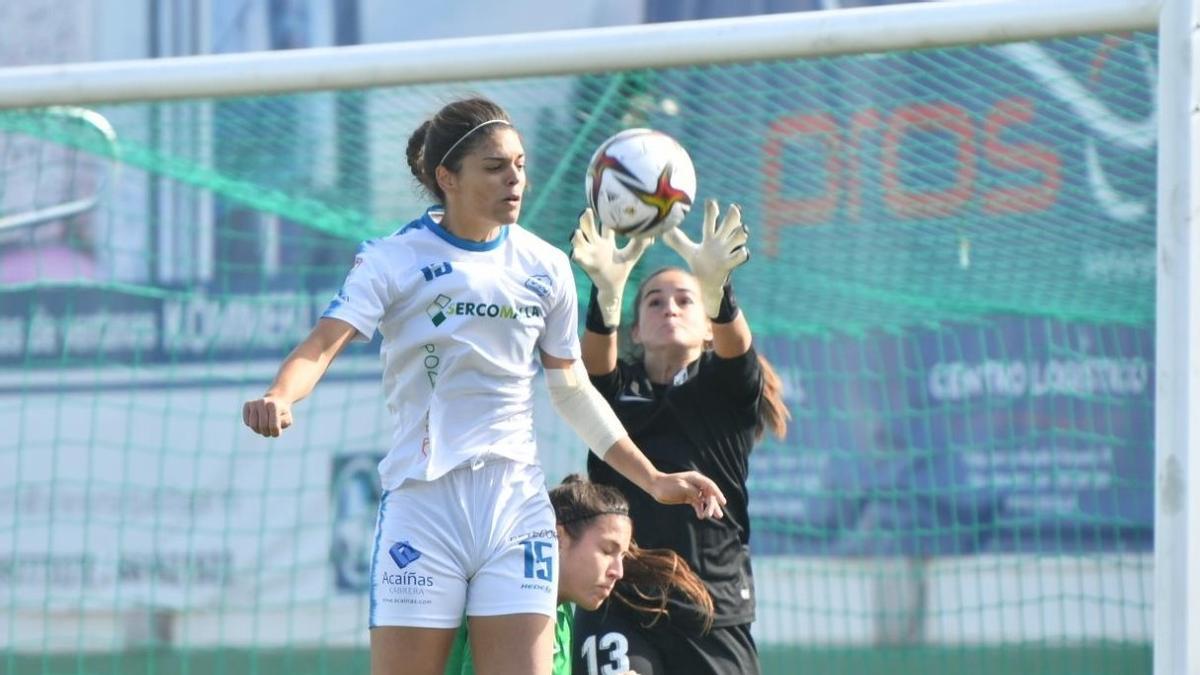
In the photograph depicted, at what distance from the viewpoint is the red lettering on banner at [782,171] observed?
268 inches

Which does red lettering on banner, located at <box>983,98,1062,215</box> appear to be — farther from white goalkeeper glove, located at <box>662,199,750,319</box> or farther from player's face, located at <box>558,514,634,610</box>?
player's face, located at <box>558,514,634,610</box>

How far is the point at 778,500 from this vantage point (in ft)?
28.2

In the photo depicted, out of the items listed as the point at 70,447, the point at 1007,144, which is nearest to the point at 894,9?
the point at 1007,144

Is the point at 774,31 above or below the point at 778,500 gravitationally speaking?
above

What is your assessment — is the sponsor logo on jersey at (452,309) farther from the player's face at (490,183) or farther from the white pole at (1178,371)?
the white pole at (1178,371)

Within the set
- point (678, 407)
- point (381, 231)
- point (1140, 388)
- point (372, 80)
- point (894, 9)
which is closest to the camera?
point (678, 407)

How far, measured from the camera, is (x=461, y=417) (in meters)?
3.46

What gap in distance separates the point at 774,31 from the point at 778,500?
168 inches

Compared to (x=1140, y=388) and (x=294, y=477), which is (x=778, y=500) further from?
(x=294, y=477)

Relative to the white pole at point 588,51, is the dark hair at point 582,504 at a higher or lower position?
lower

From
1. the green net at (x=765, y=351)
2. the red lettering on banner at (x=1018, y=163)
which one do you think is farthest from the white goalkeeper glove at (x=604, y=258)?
the red lettering on banner at (x=1018, y=163)

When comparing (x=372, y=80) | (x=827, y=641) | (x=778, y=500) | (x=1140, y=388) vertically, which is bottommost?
(x=827, y=641)

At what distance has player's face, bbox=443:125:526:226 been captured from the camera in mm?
3473

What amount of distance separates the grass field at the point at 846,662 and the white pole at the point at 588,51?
3.63 meters
